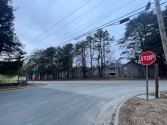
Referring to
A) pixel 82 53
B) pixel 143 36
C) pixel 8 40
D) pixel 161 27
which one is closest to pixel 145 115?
pixel 161 27

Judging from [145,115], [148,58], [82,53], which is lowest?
[145,115]

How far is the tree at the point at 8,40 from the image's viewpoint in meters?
28.8

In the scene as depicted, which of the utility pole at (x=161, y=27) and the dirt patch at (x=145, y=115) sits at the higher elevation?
the utility pole at (x=161, y=27)

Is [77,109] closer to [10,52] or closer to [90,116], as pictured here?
[90,116]

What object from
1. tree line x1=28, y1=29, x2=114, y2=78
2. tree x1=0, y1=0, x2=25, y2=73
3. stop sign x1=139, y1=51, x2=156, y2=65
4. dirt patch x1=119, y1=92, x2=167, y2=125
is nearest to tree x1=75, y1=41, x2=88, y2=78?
tree line x1=28, y1=29, x2=114, y2=78

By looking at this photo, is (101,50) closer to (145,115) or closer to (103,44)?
(103,44)

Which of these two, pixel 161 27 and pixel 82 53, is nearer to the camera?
pixel 161 27

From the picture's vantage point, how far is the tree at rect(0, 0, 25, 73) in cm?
2877

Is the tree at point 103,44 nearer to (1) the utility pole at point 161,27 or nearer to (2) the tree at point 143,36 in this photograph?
(2) the tree at point 143,36

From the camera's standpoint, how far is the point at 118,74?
199 ft

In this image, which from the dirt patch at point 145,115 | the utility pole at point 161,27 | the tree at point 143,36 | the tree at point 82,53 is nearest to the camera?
Answer: the dirt patch at point 145,115

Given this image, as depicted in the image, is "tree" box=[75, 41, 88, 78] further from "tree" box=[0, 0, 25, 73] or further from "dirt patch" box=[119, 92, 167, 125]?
"dirt patch" box=[119, 92, 167, 125]

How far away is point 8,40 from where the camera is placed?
1130 inches

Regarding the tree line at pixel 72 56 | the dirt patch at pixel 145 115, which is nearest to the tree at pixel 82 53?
the tree line at pixel 72 56
